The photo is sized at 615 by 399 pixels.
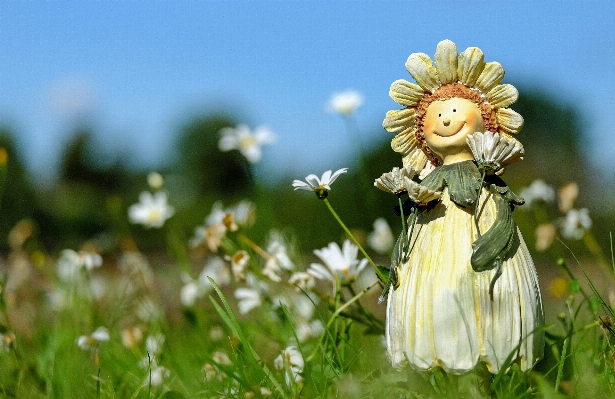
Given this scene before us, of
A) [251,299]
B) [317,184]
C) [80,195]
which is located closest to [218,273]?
[251,299]

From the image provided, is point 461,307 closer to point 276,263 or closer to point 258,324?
point 276,263

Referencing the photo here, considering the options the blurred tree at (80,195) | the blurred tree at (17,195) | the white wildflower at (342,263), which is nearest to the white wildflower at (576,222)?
the white wildflower at (342,263)

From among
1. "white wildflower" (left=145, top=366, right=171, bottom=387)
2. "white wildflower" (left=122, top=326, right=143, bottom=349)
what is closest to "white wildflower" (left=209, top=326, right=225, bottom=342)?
"white wildflower" (left=122, top=326, right=143, bottom=349)

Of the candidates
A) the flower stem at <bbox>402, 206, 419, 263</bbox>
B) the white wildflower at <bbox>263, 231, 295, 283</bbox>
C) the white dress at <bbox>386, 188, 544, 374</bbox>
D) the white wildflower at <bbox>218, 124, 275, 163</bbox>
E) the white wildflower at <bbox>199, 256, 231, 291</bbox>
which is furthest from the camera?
the white wildflower at <bbox>199, 256, 231, 291</bbox>

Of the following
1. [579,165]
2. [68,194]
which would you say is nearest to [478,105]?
[579,165]

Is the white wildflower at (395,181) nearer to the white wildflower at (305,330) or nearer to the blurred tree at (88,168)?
the white wildflower at (305,330)

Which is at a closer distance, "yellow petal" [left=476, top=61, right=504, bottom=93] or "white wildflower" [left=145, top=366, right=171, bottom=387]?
"yellow petal" [left=476, top=61, right=504, bottom=93]

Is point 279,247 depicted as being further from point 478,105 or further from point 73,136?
Answer: point 73,136

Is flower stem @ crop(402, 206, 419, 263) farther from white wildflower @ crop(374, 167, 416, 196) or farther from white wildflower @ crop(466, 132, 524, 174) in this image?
white wildflower @ crop(466, 132, 524, 174)
